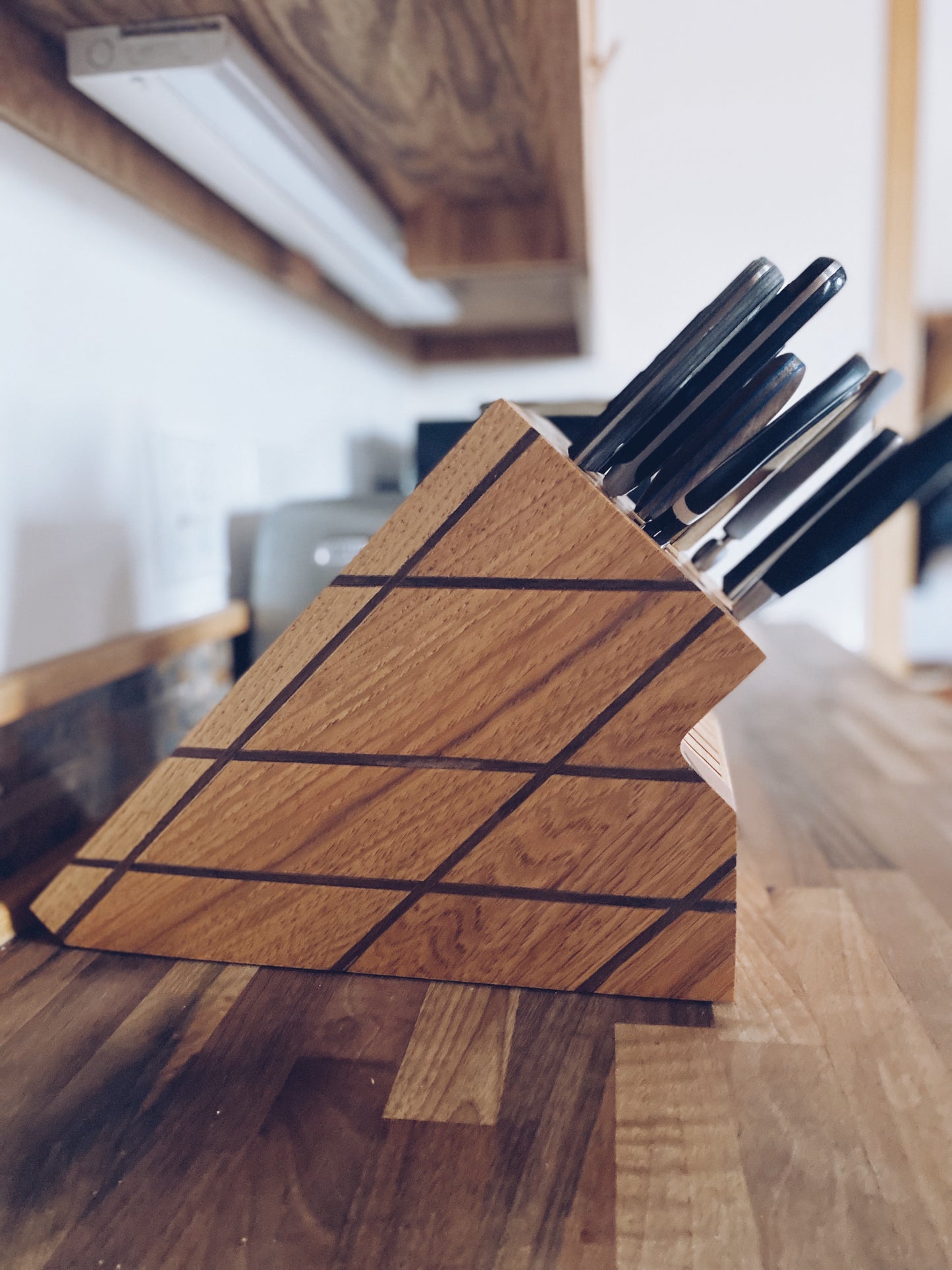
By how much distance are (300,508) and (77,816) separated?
1.17 feet

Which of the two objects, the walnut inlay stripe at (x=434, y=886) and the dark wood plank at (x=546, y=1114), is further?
the walnut inlay stripe at (x=434, y=886)

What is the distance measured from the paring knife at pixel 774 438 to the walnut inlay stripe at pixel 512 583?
0.17 feet

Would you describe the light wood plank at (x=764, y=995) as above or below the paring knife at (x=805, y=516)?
below

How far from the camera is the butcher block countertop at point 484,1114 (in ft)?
0.94

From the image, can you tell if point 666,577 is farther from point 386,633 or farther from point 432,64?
point 432,64

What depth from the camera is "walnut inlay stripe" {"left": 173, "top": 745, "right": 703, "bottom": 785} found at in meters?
0.40

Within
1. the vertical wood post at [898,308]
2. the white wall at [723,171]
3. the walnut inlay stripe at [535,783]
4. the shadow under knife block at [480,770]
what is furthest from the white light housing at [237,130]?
the vertical wood post at [898,308]

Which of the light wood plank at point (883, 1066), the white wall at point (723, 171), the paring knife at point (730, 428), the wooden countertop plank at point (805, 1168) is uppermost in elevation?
the white wall at point (723, 171)

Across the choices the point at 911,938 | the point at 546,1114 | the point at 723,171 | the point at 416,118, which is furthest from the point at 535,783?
the point at 723,171

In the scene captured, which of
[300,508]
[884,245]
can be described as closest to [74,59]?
[300,508]

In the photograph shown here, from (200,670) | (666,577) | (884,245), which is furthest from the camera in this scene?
(884,245)

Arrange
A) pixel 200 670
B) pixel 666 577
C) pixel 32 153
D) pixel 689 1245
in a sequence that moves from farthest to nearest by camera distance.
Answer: pixel 200 670
pixel 32 153
pixel 666 577
pixel 689 1245

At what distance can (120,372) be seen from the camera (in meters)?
0.69

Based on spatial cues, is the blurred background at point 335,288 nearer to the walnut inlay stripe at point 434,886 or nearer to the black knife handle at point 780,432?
the walnut inlay stripe at point 434,886
